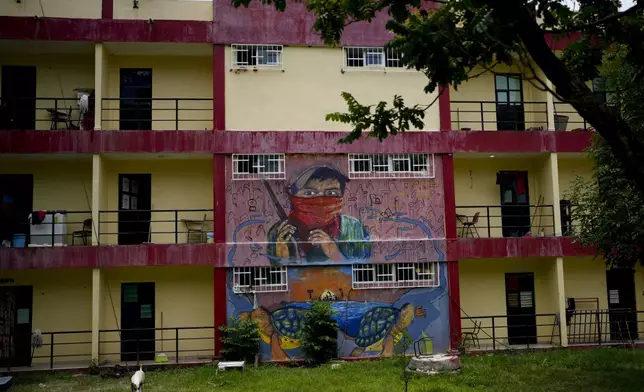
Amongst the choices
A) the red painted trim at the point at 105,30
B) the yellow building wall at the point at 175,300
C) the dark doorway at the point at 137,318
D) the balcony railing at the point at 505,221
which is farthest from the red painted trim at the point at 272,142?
the dark doorway at the point at 137,318

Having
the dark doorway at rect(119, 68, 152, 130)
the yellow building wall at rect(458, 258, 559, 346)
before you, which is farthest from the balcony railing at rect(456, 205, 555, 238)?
the dark doorway at rect(119, 68, 152, 130)

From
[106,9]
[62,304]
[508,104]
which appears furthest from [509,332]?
[106,9]

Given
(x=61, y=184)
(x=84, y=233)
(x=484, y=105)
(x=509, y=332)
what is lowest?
(x=509, y=332)

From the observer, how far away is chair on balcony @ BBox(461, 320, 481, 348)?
15125mm

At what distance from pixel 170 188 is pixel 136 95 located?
8.81 feet

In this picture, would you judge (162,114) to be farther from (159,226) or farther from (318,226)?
(318,226)

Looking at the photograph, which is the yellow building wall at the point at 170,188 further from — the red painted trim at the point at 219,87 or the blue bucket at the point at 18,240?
the blue bucket at the point at 18,240

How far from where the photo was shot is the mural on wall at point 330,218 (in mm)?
14641

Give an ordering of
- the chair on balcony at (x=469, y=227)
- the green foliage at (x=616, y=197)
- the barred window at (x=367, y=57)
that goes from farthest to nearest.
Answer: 1. the chair on balcony at (x=469, y=227)
2. the barred window at (x=367, y=57)
3. the green foliage at (x=616, y=197)

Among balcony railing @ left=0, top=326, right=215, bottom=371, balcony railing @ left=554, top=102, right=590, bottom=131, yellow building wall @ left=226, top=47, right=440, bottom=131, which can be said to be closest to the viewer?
balcony railing @ left=0, top=326, right=215, bottom=371

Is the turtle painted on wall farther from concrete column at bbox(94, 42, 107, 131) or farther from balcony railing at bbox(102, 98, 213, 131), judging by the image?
concrete column at bbox(94, 42, 107, 131)

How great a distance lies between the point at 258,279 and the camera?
1455cm

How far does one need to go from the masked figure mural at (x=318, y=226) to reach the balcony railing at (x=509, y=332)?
11.5ft

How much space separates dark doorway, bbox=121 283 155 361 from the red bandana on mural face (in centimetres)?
424
